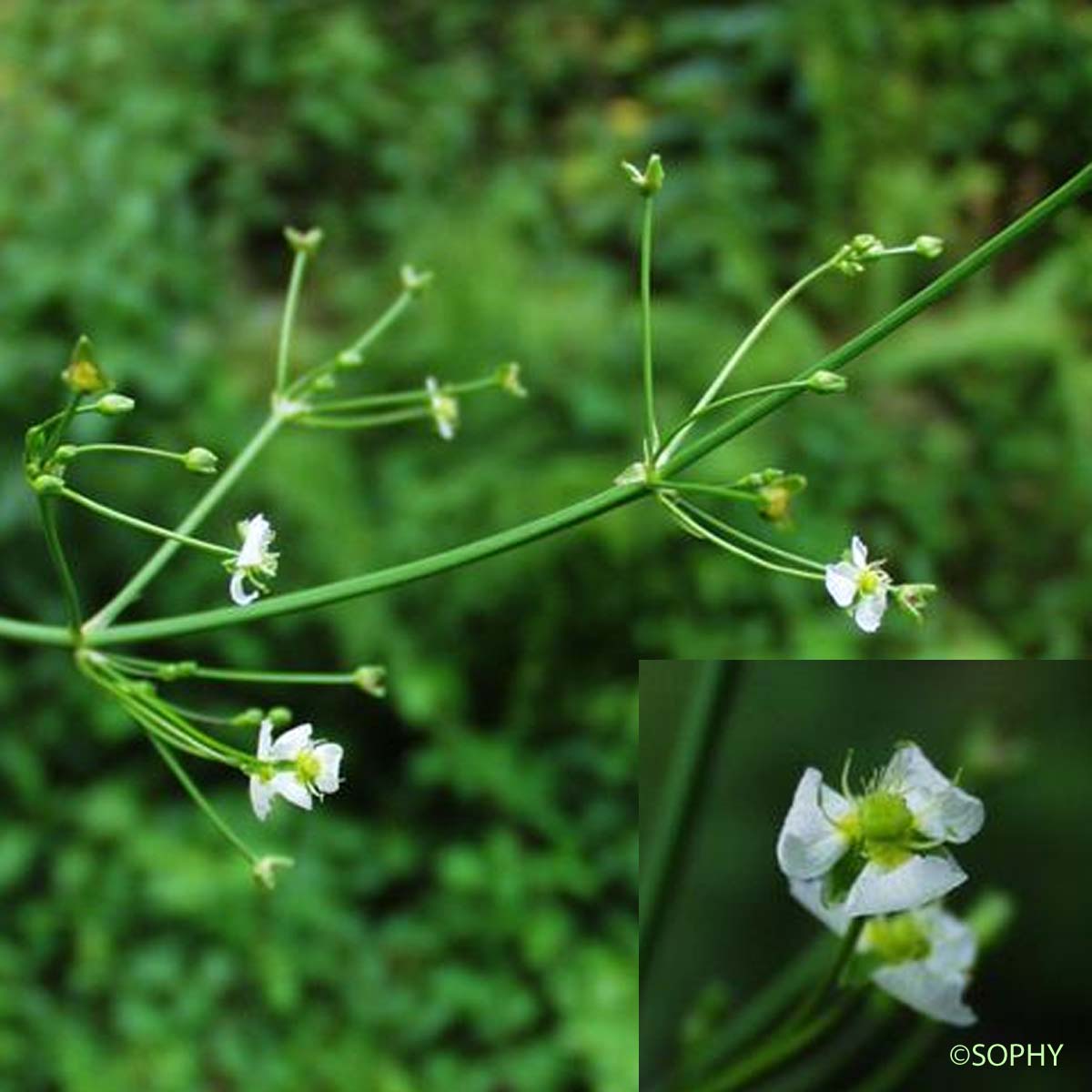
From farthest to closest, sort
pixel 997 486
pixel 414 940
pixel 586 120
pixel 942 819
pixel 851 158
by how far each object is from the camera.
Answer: pixel 586 120, pixel 851 158, pixel 997 486, pixel 414 940, pixel 942 819

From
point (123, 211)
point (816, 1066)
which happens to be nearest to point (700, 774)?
point (816, 1066)

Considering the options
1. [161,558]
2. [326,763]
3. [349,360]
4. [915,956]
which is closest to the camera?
[915,956]

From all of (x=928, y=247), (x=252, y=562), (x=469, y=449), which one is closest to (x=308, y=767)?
(x=252, y=562)

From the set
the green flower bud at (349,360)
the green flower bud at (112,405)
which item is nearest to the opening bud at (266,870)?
the green flower bud at (112,405)

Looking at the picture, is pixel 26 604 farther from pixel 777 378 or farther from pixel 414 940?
pixel 777 378

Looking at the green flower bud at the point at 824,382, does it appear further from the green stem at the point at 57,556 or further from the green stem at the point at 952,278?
the green stem at the point at 57,556

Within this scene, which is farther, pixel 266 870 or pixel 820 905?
pixel 266 870

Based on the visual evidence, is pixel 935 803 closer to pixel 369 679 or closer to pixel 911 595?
pixel 911 595
